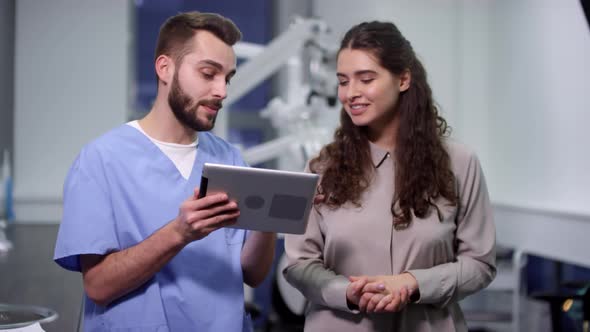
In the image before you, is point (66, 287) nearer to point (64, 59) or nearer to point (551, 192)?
point (64, 59)

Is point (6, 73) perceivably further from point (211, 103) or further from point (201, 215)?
point (201, 215)

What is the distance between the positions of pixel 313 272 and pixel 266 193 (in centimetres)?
35

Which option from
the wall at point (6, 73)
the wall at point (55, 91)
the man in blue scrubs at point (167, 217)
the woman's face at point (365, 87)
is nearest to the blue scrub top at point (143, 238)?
the man in blue scrubs at point (167, 217)

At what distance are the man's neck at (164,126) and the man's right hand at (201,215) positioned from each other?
0.67 ft

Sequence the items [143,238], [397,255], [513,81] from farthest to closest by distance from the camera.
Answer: [513,81] < [397,255] < [143,238]

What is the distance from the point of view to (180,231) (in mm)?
1151

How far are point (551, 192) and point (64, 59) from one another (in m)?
2.31

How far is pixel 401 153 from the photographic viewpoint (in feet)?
5.16

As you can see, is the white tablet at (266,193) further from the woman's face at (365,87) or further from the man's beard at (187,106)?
the woman's face at (365,87)

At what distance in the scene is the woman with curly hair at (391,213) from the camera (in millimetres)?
1483

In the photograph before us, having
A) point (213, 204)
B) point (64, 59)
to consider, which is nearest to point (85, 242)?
point (213, 204)

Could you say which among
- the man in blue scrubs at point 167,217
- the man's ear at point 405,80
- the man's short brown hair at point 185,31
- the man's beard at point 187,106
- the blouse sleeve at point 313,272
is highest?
the man's short brown hair at point 185,31

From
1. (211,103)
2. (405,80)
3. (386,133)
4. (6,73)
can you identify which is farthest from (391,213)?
(6,73)

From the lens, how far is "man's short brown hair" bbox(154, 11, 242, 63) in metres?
1.30
